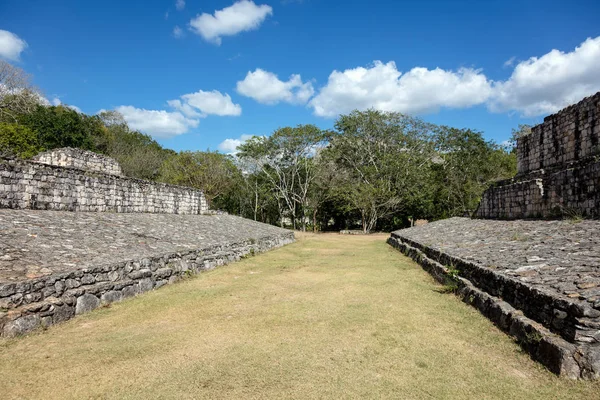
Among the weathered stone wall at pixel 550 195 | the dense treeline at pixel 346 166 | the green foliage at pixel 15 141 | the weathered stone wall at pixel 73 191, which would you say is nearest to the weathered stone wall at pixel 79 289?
the weathered stone wall at pixel 73 191

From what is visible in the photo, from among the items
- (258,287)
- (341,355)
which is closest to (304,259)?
(258,287)

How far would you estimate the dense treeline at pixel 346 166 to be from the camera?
29.2m

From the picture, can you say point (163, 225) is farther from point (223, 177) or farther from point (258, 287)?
point (223, 177)

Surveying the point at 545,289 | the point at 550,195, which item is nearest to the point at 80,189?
the point at 545,289

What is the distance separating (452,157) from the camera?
31.4m

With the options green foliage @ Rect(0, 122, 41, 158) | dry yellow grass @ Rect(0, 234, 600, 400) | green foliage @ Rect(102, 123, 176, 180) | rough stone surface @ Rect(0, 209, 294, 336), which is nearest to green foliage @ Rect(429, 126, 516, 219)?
rough stone surface @ Rect(0, 209, 294, 336)

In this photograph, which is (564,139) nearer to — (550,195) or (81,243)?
(550,195)

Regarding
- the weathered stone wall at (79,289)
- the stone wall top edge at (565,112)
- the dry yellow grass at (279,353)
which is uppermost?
the stone wall top edge at (565,112)

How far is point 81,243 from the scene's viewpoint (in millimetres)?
7008

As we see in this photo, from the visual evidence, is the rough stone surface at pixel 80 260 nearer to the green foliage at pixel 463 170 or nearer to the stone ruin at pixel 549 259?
the stone ruin at pixel 549 259

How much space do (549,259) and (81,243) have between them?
8.60 metres

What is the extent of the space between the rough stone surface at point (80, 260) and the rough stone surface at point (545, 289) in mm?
5977

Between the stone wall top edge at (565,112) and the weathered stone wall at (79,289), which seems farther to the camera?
the stone wall top edge at (565,112)

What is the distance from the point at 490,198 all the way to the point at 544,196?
454cm
